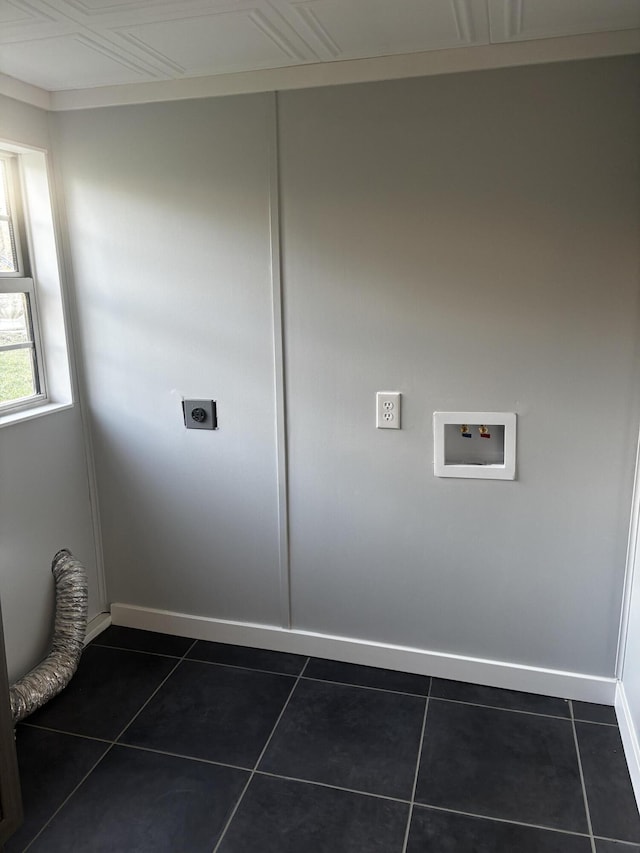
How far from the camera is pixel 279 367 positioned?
2496 millimetres

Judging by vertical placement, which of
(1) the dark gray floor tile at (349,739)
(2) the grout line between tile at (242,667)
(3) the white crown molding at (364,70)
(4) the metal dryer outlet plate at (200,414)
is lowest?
(1) the dark gray floor tile at (349,739)

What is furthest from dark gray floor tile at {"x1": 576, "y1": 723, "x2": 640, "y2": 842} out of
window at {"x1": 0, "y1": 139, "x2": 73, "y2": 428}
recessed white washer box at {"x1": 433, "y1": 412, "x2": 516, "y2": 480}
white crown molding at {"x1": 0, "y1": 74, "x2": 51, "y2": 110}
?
white crown molding at {"x1": 0, "y1": 74, "x2": 51, "y2": 110}

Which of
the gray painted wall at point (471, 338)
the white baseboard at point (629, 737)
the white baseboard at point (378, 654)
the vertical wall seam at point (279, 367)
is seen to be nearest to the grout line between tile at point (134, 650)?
the white baseboard at point (378, 654)

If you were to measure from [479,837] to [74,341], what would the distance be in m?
2.25

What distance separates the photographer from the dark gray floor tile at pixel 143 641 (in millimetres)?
2791

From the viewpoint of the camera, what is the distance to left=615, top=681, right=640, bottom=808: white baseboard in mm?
1980

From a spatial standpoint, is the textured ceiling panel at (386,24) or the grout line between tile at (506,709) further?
the grout line between tile at (506,709)

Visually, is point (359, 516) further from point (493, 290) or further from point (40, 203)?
point (40, 203)

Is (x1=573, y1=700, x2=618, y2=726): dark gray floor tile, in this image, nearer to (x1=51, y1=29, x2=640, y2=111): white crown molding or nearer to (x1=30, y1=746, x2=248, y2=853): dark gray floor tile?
(x1=30, y1=746, x2=248, y2=853): dark gray floor tile

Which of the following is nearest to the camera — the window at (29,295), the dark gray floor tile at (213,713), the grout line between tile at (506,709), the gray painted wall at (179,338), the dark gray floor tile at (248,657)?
the dark gray floor tile at (213,713)

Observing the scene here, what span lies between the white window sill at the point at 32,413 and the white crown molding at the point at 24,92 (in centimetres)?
112

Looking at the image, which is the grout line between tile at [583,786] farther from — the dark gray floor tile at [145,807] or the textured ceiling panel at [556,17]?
the textured ceiling panel at [556,17]

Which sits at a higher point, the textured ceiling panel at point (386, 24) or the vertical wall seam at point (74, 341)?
the textured ceiling panel at point (386, 24)

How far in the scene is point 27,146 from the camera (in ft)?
8.09
